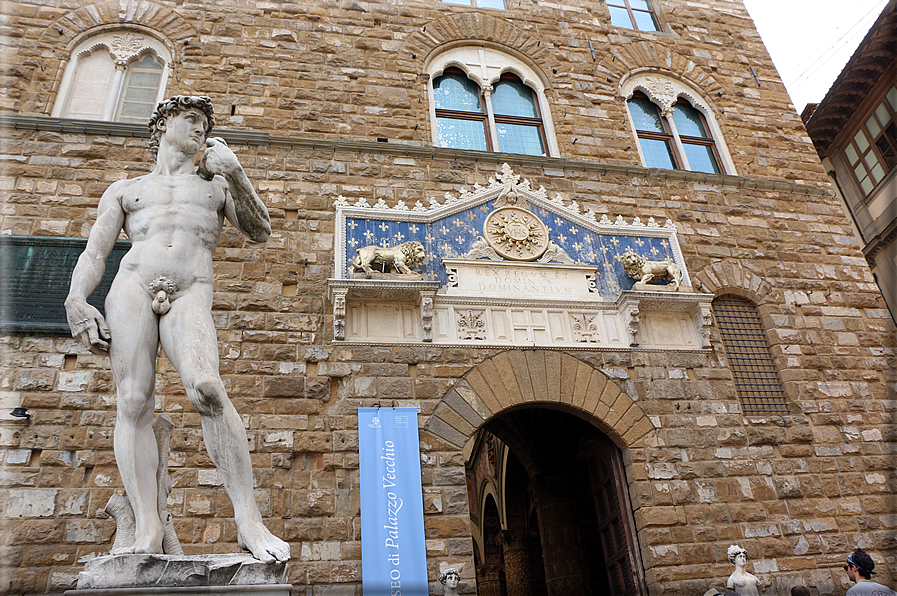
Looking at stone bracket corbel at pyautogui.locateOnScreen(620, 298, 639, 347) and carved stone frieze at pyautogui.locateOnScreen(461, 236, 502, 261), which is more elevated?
carved stone frieze at pyautogui.locateOnScreen(461, 236, 502, 261)

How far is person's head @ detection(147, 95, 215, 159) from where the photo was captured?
4098 mm

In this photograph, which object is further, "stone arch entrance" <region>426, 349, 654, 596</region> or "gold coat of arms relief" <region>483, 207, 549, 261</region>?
"gold coat of arms relief" <region>483, 207, 549, 261</region>

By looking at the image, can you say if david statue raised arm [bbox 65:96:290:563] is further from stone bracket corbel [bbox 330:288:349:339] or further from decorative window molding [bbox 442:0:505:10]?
decorative window molding [bbox 442:0:505:10]

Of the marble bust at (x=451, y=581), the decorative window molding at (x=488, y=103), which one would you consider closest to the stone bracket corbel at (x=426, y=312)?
the marble bust at (x=451, y=581)

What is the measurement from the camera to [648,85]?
9.54m

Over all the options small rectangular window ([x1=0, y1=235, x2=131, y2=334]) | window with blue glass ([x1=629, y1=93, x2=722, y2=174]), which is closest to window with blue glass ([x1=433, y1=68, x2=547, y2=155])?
window with blue glass ([x1=629, y1=93, x2=722, y2=174])

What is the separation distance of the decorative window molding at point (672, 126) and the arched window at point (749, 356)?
2.13m

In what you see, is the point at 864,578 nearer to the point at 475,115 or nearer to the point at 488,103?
the point at 475,115

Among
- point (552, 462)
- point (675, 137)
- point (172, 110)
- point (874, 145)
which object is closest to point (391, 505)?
point (172, 110)

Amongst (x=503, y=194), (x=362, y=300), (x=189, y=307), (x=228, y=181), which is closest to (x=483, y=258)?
(x=503, y=194)

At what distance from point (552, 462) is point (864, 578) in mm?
5963

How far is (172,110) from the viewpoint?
413 cm

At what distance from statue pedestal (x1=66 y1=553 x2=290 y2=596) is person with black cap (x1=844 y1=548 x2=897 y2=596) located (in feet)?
12.0

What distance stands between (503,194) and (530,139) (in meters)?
1.34
